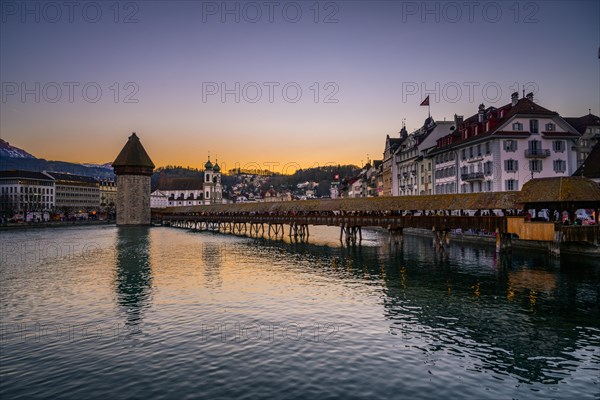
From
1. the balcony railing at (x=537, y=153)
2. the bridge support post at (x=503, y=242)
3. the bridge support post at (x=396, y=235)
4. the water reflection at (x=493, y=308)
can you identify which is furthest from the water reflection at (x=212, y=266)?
the balcony railing at (x=537, y=153)

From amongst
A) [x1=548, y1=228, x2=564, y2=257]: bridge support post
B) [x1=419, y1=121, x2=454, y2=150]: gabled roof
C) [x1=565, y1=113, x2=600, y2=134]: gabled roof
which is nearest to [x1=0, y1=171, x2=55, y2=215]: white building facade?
[x1=419, y1=121, x2=454, y2=150]: gabled roof

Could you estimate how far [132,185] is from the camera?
329ft

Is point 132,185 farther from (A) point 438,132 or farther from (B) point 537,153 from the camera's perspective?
(B) point 537,153

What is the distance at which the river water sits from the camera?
1123cm

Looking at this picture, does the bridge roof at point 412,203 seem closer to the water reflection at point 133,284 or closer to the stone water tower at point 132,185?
the water reflection at point 133,284

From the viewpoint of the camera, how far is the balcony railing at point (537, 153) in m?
48.3

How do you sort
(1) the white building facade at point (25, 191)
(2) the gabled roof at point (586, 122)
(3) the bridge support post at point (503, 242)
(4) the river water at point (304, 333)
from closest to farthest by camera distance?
(4) the river water at point (304, 333) < (3) the bridge support post at point (503, 242) < (2) the gabled roof at point (586, 122) < (1) the white building facade at point (25, 191)

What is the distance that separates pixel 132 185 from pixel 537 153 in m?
79.1

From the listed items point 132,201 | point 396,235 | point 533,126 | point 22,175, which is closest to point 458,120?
point 533,126

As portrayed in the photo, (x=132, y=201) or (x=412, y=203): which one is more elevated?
(x=132, y=201)

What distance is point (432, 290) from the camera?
2272 cm

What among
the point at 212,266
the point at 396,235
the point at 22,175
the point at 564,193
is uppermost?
the point at 22,175

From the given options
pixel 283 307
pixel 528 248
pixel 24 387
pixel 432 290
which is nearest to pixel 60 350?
pixel 24 387

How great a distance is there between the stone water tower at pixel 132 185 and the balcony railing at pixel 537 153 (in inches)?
3026
